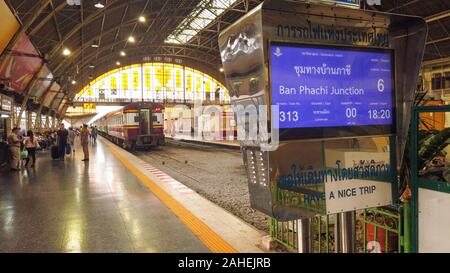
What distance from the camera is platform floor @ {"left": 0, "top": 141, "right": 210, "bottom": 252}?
15.1 ft

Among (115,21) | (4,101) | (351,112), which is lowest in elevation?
(351,112)

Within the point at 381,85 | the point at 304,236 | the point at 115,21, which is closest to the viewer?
the point at 381,85

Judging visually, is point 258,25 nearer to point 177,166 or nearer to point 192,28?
point 177,166

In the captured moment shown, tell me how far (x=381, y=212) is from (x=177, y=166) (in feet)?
39.6

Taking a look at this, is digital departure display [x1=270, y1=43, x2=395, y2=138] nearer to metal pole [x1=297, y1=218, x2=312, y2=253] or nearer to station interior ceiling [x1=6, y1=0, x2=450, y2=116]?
metal pole [x1=297, y1=218, x2=312, y2=253]

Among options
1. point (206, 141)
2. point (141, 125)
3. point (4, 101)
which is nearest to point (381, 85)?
point (4, 101)

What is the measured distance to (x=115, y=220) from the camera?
18.9ft

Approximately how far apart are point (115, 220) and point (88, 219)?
466 mm

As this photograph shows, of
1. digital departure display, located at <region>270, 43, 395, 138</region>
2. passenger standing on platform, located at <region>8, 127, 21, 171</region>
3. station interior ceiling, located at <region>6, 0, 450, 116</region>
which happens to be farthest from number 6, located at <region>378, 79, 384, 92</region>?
station interior ceiling, located at <region>6, 0, 450, 116</region>

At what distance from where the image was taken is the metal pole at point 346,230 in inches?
133

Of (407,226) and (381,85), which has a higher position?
(381,85)

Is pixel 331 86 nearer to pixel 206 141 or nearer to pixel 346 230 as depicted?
pixel 346 230

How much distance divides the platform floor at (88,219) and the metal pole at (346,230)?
64.9 inches
